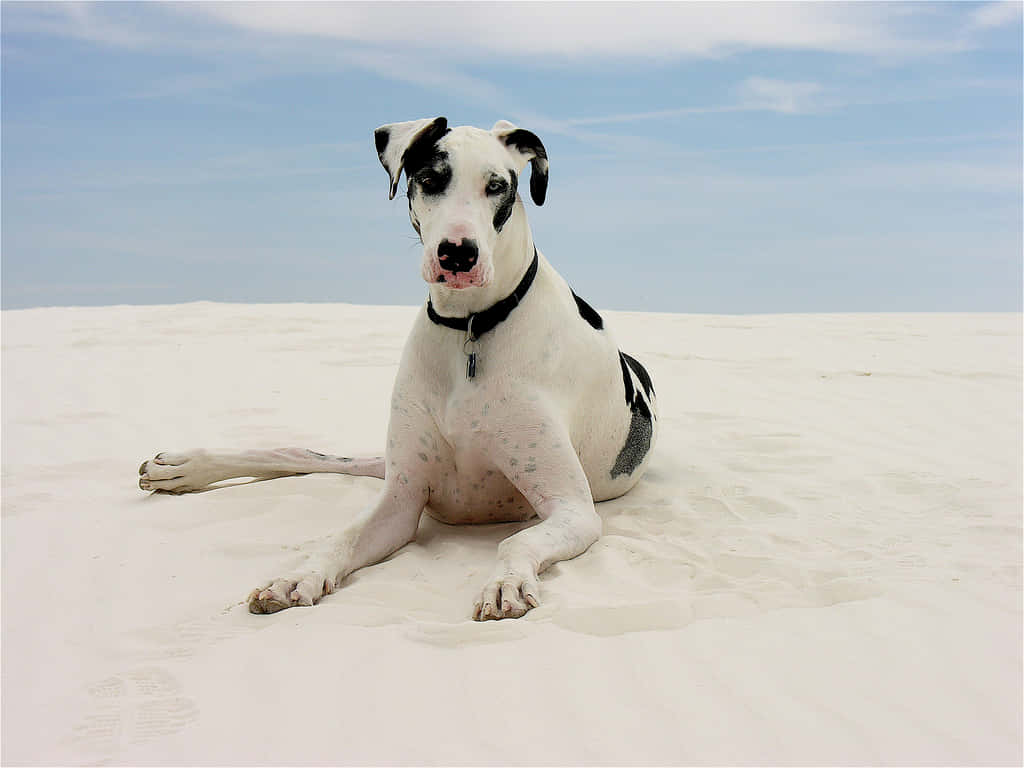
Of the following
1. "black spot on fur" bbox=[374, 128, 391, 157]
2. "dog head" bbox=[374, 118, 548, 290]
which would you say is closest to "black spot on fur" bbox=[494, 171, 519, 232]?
"dog head" bbox=[374, 118, 548, 290]

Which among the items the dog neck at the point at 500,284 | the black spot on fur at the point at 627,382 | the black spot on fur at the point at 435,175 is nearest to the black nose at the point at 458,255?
the black spot on fur at the point at 435,175

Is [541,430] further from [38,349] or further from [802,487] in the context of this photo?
[38,349]

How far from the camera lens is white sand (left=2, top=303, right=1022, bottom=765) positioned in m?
2.43

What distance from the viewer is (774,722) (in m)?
2.46

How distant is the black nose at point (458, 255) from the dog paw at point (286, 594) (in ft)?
4.19

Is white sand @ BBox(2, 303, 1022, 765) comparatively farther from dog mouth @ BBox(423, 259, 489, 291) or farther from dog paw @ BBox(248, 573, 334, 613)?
dog mouth @ BBox(423, 259, 489, 291)

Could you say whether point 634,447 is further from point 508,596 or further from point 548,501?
point 508,596

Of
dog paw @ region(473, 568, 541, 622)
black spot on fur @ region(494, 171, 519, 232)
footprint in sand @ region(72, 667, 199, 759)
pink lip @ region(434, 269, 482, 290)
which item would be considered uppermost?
black spot on fur @ region(494, 171, 519, 232)

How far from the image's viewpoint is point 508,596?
3.16m

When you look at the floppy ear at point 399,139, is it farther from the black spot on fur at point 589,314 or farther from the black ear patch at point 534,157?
the black spot on fur at point 589,314

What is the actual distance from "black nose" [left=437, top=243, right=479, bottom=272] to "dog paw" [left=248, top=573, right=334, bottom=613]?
1.28 meters

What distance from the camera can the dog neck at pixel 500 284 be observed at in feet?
12.6

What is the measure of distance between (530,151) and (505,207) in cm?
43

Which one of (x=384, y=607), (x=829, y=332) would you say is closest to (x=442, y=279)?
(x=384, y=607)
